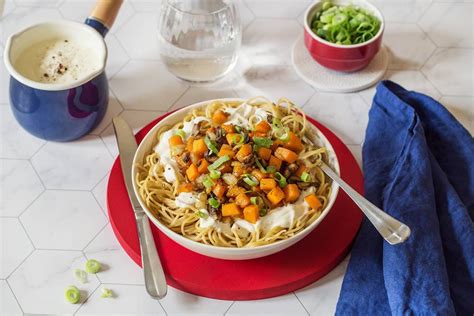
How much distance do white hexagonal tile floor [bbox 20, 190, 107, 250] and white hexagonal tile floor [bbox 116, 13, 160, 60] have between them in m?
0.56

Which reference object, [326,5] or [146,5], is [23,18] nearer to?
[146,5]

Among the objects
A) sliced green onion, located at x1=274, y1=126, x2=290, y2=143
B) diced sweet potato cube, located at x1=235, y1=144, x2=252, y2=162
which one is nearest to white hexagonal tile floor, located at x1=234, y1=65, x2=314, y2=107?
sliced green onion, located at x1=274, y1=126, x2=290, y2=143

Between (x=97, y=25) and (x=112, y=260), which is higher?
(x=97, y=25)

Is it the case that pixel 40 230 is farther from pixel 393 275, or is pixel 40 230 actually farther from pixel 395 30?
pixel 395 30

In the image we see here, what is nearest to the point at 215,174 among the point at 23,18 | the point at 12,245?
the point at 12,245

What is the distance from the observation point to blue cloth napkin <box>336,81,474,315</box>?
5.08 feet

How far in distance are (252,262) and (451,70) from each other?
96cm

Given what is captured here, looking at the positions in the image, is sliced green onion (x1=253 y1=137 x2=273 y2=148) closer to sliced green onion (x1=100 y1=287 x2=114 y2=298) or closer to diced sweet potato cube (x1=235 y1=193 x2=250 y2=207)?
diced sweet potato cube (x1=235 y1=193 x2=250 y2=207)

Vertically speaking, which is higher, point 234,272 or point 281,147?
point 281,147

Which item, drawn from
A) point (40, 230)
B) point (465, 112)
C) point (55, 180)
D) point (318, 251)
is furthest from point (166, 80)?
point (465, 112)

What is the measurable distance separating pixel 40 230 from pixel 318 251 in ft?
2.26

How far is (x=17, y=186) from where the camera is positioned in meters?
1.82

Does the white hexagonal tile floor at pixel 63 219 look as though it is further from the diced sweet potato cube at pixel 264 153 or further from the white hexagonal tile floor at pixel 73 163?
the diced sweet potato cube at pixel 264 153

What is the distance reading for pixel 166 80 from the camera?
82.1 inches
